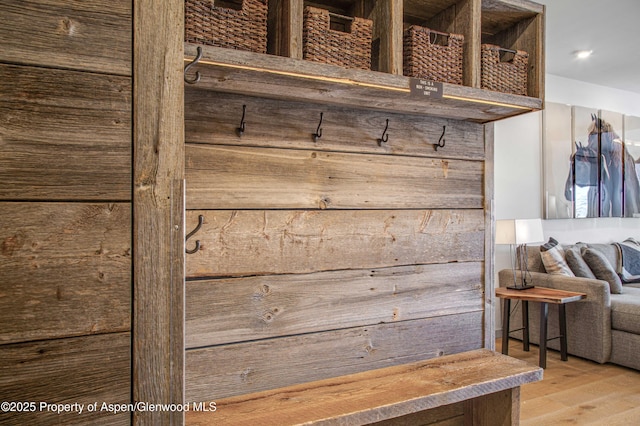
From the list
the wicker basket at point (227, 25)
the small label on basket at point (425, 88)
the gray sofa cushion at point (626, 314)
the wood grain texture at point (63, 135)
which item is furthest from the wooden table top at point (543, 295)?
the wood grain texture at point (63, 135)

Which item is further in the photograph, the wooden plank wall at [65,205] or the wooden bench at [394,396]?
the wooden bench at [394,396]

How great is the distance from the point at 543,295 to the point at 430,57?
2.56 m

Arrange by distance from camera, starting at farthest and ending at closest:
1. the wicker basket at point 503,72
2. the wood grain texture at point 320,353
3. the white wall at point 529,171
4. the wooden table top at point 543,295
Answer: the white wall at point 529,171 < the wooden table top at point 543,295 < the wicker basket at point 503,72 < the wood grain texture at point 320,353

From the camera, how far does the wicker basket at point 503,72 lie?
1.95 m

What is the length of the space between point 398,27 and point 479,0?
0.45m

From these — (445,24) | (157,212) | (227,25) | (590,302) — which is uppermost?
(445,24)

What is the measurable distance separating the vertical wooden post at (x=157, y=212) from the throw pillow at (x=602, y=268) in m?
4.38

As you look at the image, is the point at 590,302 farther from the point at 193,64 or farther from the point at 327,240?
the point at 193,64

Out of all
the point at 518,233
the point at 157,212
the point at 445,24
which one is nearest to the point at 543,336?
the point at 518,233

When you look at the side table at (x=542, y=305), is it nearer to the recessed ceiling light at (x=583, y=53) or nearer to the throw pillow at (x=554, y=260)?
the throw pillow at (x=554, y=260)

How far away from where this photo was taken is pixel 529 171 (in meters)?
4.66

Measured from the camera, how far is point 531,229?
12.8 ft

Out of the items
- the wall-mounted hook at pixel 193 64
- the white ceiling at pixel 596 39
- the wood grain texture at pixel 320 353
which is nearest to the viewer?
the wall-mounted hook at pixel 193 64

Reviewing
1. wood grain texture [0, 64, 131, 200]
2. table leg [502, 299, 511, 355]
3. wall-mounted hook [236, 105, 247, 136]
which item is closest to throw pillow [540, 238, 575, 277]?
table leg [502, 299, 511, 355]
